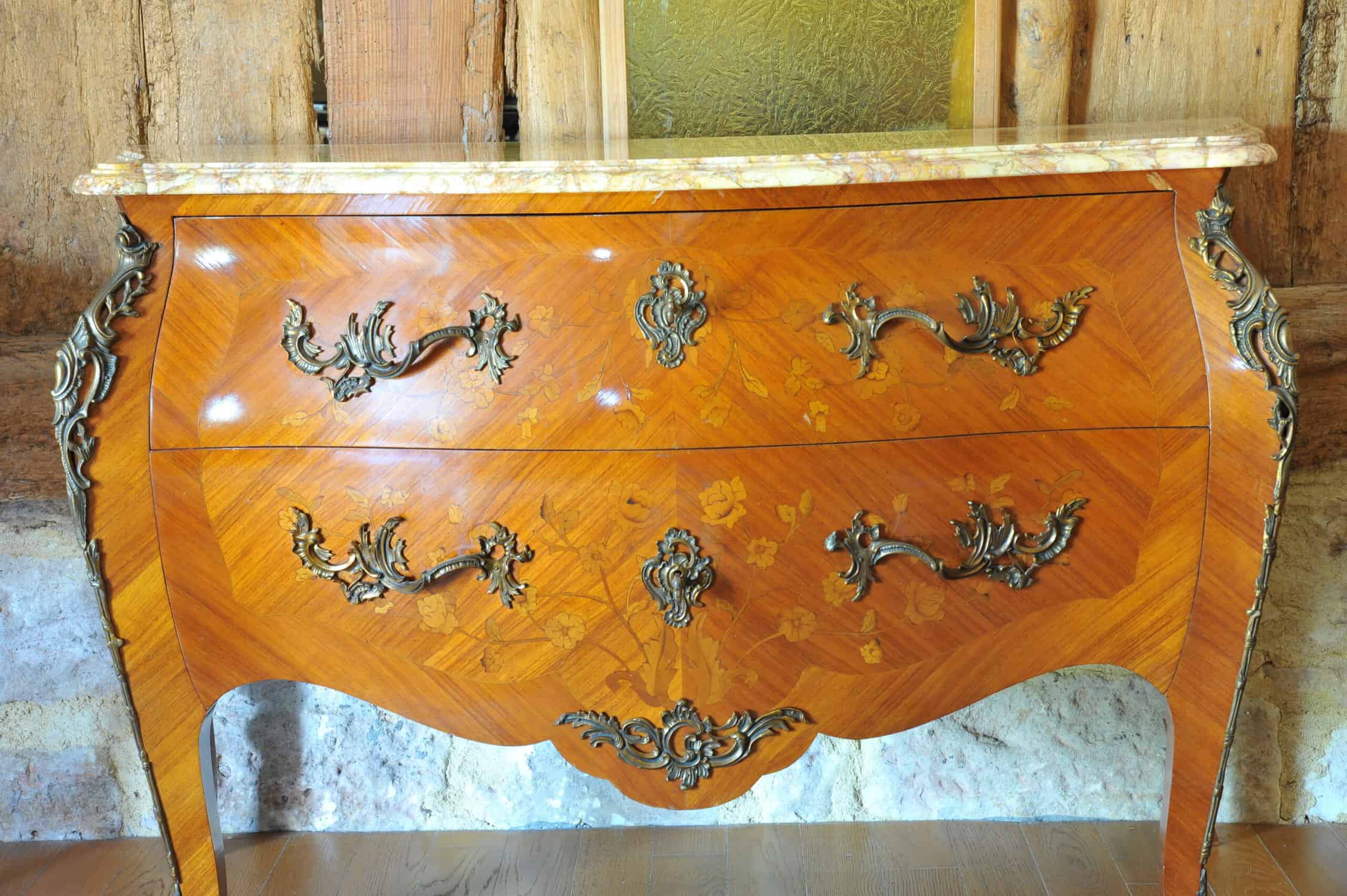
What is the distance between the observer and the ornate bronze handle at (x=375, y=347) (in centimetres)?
133

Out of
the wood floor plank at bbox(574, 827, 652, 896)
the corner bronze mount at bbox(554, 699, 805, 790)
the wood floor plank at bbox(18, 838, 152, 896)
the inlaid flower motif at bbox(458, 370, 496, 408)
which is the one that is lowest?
the wood floor plank at bbox(574, 827, 652, 896)

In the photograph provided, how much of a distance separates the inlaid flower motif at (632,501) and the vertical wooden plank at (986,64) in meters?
1.01

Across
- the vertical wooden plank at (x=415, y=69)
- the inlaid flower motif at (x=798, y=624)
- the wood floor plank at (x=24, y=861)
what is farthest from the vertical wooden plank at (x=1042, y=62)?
the wood floor plank at (x=24, y=861)

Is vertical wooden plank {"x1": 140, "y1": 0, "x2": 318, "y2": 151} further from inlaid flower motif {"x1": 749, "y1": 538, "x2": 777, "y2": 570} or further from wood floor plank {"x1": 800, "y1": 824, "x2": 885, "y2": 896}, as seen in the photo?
wood floor plank {"x1": 800, "y1": 824, "x2": 885, "y2": 896}

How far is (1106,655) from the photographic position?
1448 mm

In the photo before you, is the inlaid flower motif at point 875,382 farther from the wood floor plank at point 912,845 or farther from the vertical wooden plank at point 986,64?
the wood floor plank at point 912,845

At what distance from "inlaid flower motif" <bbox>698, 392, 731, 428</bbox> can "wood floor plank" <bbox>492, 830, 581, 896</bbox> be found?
3.32 ft

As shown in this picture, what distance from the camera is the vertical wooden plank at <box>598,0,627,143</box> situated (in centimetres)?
191

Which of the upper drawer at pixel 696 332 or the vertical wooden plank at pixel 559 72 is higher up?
the vertical wooden plank at pixel 559 72

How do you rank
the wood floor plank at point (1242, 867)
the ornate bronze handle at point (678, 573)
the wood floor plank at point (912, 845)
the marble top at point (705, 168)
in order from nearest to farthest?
the marble top at point (705, 168)
the ornate bronze handle at point (678, 573)
the wood floor plank at point (1242, 867)
the wood floor plank at point (912, 845)

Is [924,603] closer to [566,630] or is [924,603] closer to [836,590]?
[836,590]

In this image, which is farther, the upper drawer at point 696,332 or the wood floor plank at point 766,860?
the wood floor plank at point 766,860

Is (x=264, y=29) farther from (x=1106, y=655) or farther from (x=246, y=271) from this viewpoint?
(x=1106, y=655)

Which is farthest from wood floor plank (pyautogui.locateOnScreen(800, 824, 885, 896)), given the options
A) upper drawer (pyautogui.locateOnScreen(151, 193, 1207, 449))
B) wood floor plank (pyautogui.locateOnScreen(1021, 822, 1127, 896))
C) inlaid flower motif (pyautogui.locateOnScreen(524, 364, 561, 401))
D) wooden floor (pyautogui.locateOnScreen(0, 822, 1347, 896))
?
inlaid flower motif (pyautogui.locateOnScreen(524, 364, 561, 401))
